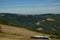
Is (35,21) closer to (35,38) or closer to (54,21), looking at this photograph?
(54,21)

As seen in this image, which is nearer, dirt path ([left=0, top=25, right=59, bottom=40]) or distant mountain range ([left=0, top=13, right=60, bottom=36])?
dirt path ([left=0, top=25, right=59, bottom=40])

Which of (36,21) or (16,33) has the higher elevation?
(36,21)

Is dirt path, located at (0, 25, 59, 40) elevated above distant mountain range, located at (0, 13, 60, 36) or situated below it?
below

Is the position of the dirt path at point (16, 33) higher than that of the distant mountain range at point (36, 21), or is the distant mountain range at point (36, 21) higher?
the distant mountain range at point (36, 21)

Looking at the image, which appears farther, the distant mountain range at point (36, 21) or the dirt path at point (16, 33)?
the distant mountain range at point (36, 21)

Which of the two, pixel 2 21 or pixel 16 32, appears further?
pixel 2 21

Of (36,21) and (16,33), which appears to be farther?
(36,21)

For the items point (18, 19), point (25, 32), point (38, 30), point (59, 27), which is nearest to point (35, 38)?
point (25, 32)

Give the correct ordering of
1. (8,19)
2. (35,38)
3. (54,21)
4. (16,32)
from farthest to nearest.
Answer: (8,19), (54,21), (16,32), (35,38)
